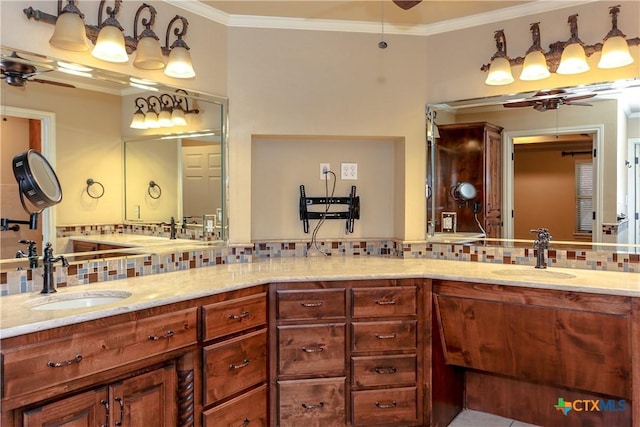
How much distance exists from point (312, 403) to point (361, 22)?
2.10m

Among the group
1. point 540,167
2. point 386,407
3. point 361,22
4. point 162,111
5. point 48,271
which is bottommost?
point 386,407

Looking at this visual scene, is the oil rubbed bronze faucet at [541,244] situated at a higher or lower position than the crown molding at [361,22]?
lower

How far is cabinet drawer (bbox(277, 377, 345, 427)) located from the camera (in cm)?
217

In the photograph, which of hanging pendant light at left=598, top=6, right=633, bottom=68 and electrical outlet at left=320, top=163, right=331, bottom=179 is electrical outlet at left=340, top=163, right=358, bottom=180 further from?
hanging pendant light at left=598, top=6, right=633, bottom=68

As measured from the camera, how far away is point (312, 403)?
2.19 m

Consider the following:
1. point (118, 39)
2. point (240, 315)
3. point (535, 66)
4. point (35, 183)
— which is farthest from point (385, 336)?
point (118, 39)

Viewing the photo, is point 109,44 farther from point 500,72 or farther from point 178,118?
point 500,72

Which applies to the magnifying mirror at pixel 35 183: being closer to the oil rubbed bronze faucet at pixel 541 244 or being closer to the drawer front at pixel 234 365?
the drawer front at pixel 234 365

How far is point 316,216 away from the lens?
2.83 meters

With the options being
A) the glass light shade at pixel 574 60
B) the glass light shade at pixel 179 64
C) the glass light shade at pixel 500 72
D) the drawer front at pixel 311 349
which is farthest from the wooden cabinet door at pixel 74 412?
the glass light shade at pixel 574 60

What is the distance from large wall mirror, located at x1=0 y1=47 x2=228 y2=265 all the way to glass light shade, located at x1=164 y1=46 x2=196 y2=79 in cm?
9

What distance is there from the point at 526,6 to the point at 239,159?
→ 176 cm

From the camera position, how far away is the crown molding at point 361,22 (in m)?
2.40

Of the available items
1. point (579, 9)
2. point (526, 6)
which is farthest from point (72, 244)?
point (579, 9)
